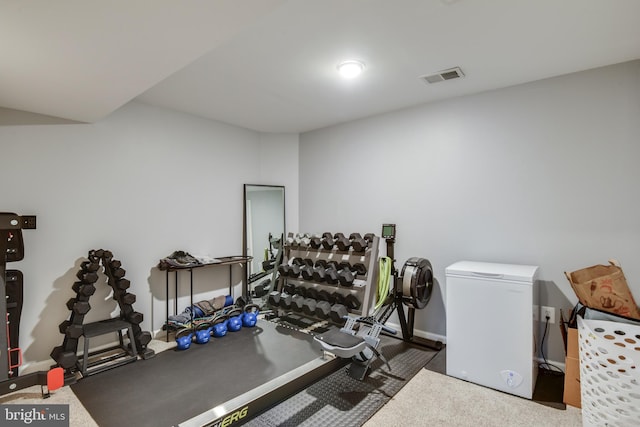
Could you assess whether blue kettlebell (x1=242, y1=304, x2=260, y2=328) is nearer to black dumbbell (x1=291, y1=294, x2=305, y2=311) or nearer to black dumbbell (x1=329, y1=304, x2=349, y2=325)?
black dumbbell (x1=291, y1=294, x2=305, y2=311)

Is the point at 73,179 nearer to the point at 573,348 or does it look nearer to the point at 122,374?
the point at 122,374

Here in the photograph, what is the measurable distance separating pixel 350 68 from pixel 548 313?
2.59 m

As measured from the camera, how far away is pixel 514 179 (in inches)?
110

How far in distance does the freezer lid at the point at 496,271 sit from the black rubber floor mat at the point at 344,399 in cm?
91

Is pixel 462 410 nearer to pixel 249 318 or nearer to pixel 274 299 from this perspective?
pixel 274 299

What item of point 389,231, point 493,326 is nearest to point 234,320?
point 389,231

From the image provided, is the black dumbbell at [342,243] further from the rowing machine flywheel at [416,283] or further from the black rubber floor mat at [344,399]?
the black rubber floor mat at [344,399]

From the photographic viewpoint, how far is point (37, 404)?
211 cm

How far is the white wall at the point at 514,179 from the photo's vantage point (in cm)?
238

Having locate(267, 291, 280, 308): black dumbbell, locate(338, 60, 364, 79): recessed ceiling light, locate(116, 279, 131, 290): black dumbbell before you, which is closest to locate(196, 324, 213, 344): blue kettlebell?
locate(267, 291, 280, 308): black dumbbell

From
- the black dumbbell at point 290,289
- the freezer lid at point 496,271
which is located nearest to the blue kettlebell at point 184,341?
the black dumbbell at point 290,289

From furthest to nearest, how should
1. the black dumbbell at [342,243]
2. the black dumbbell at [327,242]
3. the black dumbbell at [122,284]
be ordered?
the black dumbbell at [327,242], the black dumbbell at [342,243], the black dumbbell at [122,284]

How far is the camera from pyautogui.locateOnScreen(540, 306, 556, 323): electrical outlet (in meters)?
2.58
